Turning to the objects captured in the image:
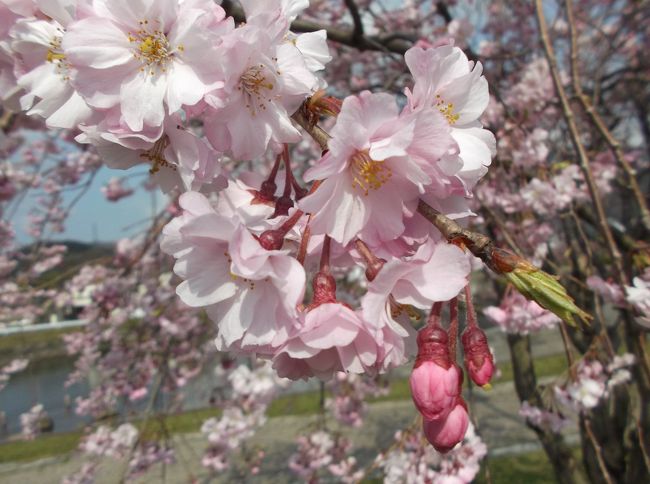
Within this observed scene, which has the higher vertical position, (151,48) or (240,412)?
(151,48)

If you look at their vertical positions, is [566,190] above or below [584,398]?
above

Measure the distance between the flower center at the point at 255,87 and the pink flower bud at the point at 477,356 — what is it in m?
0.47

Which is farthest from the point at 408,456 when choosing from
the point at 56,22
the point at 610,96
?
the point at 610,96

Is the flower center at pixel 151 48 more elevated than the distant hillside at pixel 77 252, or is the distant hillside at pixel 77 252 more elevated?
the distant hillside at pixel 77 252

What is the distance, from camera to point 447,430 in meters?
0.66

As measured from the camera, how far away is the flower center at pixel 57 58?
33.1 inches

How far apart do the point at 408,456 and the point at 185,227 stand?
2296mm

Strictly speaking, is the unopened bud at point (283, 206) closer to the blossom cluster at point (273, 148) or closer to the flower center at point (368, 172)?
the blossom cluster at point (273, 148)

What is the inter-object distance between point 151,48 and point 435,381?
0.65m

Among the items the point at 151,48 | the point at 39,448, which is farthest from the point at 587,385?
the point at 39,448

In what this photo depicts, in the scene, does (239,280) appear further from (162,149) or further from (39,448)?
(39,448)

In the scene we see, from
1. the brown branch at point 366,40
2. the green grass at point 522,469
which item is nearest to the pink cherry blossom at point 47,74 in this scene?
the brown branch at point 366,40

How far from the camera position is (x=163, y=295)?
4805mm

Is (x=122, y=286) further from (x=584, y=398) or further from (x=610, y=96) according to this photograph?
(x=610, y=96)
